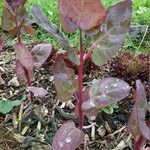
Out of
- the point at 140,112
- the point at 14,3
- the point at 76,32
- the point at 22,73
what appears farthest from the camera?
the point at 76,32

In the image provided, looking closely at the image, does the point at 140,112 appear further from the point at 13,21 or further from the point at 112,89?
the point at 13,21

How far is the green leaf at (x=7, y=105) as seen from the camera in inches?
72.7

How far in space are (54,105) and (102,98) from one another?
0.59 metres

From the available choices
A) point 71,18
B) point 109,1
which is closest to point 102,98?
point 71,18

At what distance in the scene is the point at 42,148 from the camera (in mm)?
1673

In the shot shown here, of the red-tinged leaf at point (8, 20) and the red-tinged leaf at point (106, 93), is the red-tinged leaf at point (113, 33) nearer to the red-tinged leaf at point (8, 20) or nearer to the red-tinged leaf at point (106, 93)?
the red-tinged leaf at point (106, 93)

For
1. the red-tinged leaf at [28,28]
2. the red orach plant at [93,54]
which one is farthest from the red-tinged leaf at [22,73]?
the red orach plant at [93,54]

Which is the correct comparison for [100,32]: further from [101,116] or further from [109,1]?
[109,1]

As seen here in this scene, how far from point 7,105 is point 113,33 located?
2.34 feet

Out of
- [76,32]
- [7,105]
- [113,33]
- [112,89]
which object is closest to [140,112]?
[112,89]

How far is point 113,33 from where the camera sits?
1.34 metres

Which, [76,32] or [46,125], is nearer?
[46,125]

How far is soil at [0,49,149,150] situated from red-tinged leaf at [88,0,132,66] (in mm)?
435

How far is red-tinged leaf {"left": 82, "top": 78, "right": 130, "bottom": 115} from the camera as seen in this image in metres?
1.32
